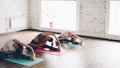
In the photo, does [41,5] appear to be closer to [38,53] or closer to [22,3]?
[22,3]

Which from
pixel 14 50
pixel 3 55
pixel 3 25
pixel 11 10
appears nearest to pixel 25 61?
pixel 14 50

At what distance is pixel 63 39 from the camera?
5.77 metres

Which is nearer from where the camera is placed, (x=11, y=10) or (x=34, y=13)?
(x=11, y=10)

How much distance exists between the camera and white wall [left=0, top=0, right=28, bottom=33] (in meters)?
6.89

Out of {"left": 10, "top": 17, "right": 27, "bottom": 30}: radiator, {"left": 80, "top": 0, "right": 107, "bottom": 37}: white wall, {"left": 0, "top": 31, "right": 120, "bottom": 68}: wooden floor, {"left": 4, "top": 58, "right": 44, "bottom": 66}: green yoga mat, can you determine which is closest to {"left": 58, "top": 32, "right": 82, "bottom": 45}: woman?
{"left": 0, "top": 31, "right": 120, "bottom": 68}: wooden floor

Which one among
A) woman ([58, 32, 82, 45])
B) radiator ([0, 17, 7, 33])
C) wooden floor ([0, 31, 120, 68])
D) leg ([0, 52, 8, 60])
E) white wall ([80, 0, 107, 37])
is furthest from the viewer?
radiator ([0, 17, 7, 33])

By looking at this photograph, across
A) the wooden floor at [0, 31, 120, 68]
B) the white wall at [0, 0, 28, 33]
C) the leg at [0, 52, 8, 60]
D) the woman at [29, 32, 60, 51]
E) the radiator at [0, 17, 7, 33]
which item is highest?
the white wall at [0, 0, 28, 33]

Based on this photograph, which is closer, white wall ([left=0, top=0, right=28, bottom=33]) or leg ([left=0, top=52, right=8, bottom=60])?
leg ([left=0, top=52, right=8, bottom=60])

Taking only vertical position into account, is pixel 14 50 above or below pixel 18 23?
below

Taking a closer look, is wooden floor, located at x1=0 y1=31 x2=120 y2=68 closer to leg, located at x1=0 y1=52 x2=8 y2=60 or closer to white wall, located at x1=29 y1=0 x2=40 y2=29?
leg, located at x1=0 y1=52 x2=8 y2=60

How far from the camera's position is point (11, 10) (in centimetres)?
722

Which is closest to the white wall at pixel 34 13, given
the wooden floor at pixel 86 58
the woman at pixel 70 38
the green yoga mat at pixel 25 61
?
the woman at pixel 70 38

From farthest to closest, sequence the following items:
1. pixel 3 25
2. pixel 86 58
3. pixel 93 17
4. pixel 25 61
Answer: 1. pixel 3 25
2. pixel 93 17
3. pixel 86 58
4. pixel 25 61

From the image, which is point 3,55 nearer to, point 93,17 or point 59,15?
point 93,17
